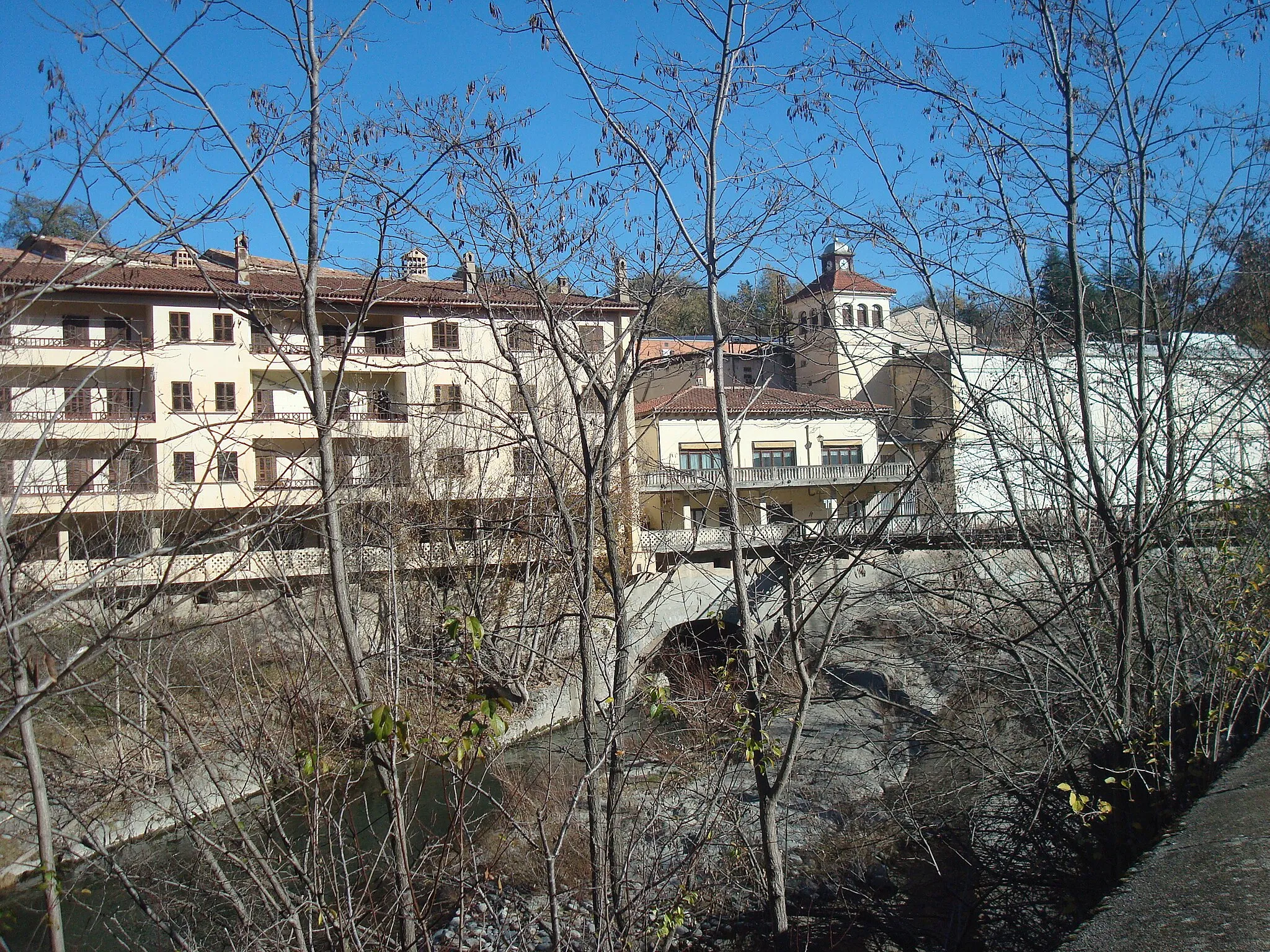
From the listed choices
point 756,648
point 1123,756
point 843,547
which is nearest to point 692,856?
point 756,648

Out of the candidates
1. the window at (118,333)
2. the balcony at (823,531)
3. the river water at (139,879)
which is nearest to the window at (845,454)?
the river water at (139,879)

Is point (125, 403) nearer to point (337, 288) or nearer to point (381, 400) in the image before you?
point (381, 400)

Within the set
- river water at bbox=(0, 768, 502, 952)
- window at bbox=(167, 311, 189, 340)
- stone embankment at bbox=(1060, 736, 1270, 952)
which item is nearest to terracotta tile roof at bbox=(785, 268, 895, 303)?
stone embankment at bbox=(1060, 736, 1270, 952)

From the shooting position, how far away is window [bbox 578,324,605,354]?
214 inches

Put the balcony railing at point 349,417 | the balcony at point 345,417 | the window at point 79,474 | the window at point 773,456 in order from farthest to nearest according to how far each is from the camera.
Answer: the window at point 773,456
the balcony railing at point 349,417
the balcony at point 345,417
the window at point 79,474

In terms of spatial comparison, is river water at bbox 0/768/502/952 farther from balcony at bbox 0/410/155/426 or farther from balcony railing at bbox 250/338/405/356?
balcony railing at bbox 250/338/405/356

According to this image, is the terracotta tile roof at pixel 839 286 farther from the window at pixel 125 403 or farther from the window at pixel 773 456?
the window at pixel 773 456

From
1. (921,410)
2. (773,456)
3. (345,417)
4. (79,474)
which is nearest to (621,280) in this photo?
(345,417)

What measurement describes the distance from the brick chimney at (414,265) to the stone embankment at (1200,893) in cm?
375

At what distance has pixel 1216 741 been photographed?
14.5 feet

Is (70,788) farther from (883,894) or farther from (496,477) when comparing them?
(496,477)

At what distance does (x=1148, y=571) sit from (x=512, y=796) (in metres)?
5.56

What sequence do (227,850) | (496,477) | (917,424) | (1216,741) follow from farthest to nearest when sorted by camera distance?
(496,477) < (917,424) < (1216,741) < (227,850)

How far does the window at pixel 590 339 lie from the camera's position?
5.44 meters
